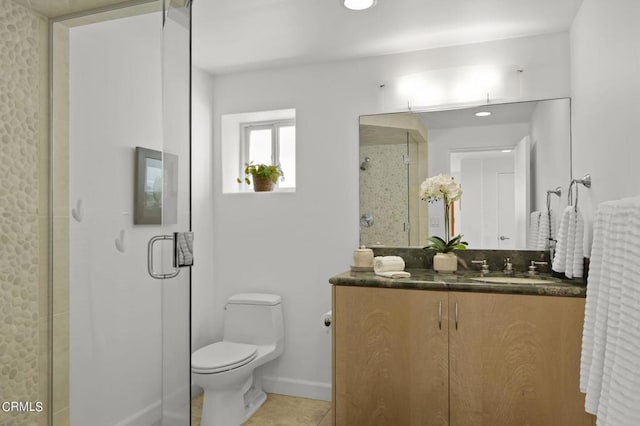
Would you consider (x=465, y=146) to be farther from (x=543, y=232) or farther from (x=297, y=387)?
(x=297, y=387)

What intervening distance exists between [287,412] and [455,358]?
1.31m

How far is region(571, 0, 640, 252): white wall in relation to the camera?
1.52 m

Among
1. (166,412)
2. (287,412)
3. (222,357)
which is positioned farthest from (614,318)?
(287,412)

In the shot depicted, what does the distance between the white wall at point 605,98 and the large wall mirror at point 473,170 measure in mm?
168

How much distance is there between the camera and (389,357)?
2.26m

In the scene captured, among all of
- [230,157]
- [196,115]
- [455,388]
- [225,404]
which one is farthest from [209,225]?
[455,388]

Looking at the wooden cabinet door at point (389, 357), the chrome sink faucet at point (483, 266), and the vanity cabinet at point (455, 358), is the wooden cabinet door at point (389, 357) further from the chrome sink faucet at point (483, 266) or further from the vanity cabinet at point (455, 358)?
the chrome sink faucet at point (483, 266)

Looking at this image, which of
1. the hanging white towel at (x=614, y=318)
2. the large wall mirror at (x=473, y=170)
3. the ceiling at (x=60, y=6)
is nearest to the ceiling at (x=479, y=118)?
the large wall mirror at (x=473, y=170)

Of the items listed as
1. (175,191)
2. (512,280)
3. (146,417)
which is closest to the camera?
(175,191)

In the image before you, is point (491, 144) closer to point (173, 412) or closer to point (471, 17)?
point (471, 17)

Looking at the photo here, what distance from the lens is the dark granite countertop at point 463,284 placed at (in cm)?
202

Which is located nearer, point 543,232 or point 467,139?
point 543,232

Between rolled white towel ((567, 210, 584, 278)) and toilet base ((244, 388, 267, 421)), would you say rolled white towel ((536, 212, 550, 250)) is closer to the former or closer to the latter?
rolled white towel ((567, 210, 584, 278))

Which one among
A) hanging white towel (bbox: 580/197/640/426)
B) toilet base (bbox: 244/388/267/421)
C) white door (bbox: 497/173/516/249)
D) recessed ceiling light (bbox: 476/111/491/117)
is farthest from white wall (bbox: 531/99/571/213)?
toilet base (bbox: 244/388/267/421)
